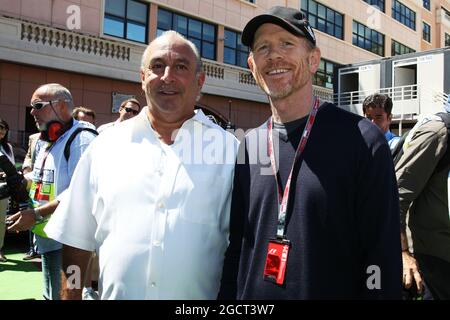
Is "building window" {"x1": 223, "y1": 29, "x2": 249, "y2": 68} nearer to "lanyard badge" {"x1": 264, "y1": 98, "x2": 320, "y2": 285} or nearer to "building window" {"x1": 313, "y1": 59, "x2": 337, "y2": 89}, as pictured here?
"building window" {"x1": 313, "y1": 59, "x2": 337, "y2": 89}

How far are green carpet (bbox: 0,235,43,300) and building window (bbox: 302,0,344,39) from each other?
67.7ft

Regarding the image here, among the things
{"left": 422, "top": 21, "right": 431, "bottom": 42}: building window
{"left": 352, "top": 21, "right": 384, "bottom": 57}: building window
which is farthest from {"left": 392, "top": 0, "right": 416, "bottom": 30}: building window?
{"left": 352, "top": 21, "right": 384, "bottom": 57}: building window

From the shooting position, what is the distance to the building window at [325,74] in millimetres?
25172

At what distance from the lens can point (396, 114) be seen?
21.0 metres

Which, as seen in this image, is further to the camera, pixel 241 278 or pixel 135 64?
pixel 135 64

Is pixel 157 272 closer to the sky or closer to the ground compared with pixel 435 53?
closer to the ground

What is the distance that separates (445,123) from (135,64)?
14.6 meters

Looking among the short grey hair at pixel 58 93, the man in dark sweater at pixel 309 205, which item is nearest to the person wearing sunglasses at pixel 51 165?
the short grey hair at pixel 58 93

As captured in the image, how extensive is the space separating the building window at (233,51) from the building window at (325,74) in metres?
6.47

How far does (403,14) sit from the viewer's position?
32656mm

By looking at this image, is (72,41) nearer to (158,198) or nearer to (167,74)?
(167,74)

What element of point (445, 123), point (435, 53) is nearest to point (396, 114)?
point (435, 53)

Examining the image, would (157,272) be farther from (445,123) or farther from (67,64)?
(67,64)

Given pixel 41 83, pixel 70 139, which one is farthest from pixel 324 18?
pixel 70 139
